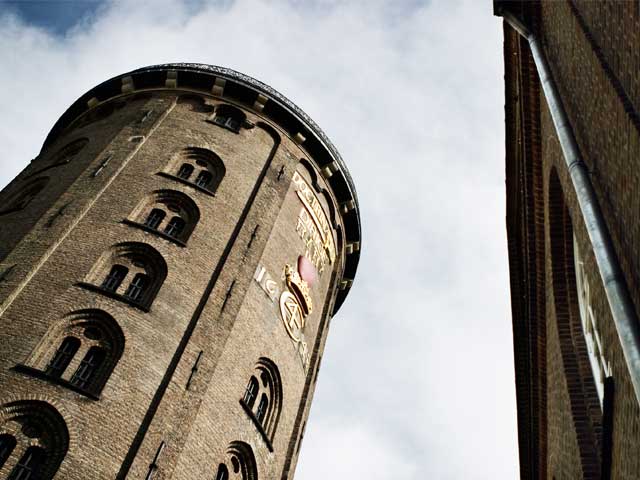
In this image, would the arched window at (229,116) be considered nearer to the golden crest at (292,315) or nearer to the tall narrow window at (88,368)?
the golden crest at (292,315)

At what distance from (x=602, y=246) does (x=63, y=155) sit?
730 inches

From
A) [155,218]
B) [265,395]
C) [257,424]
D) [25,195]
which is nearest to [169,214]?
[155,218]

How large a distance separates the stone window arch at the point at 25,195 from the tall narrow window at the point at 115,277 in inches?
179

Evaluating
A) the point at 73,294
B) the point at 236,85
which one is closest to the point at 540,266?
the point at 73,294

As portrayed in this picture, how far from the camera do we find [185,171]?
19.8 metres

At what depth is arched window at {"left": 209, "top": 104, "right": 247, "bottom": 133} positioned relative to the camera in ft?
73.4

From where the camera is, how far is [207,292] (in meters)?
15.9

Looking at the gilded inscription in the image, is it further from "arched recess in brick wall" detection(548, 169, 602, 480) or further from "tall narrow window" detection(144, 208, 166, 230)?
"arched recess in brick wall" detection(548, 169, 602, 480)

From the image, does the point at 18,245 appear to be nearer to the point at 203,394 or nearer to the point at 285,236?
the point at 203,394

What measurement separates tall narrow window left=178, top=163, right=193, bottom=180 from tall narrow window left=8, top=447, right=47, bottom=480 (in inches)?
360

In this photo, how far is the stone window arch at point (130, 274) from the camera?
1489cm

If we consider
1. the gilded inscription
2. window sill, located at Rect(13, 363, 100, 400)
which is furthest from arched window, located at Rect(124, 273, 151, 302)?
the gilded inscription

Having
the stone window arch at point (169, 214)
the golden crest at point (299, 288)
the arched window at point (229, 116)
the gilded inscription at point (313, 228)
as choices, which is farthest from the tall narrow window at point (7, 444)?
the arched window at point (229, 116)

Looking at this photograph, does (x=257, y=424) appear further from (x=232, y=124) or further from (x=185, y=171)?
(x=232, y=124)
